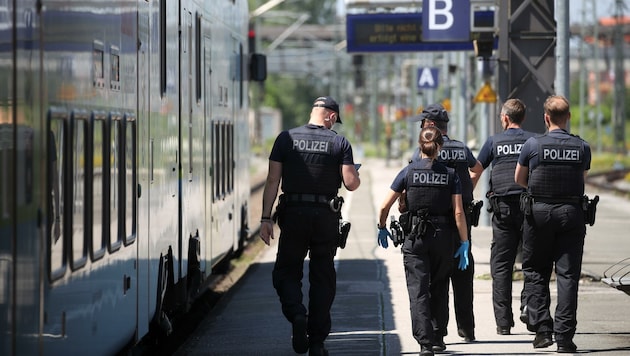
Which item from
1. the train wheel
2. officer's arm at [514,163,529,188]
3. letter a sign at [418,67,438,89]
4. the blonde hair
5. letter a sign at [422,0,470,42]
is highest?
letter a sign at [422,0,470,42]

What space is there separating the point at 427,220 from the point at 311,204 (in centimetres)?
78

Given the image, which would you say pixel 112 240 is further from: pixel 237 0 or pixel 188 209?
pixel 237 0

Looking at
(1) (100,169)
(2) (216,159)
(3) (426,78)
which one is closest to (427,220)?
(1) (100,169)

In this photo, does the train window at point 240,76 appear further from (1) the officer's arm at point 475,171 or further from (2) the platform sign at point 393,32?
(1) the officer's arm at point 475,171

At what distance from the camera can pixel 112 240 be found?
25.2 ft

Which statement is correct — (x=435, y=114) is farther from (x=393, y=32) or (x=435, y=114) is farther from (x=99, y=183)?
(x=393, y=32)

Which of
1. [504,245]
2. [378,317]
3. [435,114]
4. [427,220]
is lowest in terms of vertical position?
[378,317]

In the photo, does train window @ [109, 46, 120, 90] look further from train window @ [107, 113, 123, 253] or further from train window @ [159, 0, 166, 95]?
train window @ [159, 0, 166, 95]

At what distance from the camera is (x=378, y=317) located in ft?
40.8

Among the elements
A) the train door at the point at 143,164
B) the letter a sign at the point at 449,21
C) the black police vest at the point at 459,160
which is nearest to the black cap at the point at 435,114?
the black police vest at the point at 459,160

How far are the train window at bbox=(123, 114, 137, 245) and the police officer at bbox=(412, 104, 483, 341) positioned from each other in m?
2.20

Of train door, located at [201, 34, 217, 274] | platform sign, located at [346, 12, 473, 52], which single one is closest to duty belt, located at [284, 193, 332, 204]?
train door, located at [201, 34, 217, 274]

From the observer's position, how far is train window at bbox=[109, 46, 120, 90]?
7633 mm

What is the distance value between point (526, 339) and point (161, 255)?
2875 millimetres
